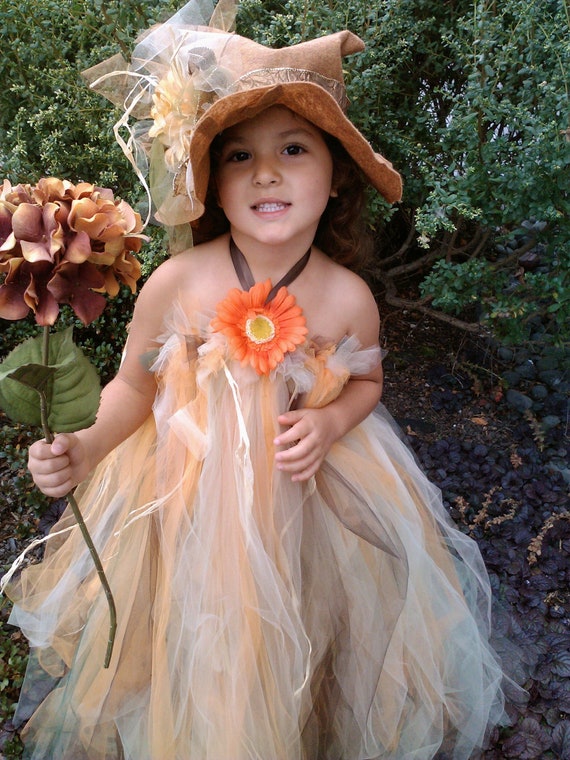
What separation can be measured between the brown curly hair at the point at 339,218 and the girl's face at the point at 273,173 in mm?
68

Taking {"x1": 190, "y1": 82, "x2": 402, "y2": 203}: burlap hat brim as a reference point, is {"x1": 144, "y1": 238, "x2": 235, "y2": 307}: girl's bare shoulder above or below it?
below

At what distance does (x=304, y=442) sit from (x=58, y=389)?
0.52m

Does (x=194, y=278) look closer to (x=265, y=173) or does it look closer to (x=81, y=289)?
Result: (x=265, y=173)

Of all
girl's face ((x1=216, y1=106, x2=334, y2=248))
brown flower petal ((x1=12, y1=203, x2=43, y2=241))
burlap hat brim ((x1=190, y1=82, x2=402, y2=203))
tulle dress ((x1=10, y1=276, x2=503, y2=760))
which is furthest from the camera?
tulle dress ((x1=10, y1=276, x2=503, y2=760))

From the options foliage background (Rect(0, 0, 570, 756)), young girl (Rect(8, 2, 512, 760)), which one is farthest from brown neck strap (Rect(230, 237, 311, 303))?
foliage background (Rect(0, 0, 570, 756))

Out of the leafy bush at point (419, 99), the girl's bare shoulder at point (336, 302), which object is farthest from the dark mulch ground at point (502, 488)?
the girl's bare shoulder at point (336, 302)

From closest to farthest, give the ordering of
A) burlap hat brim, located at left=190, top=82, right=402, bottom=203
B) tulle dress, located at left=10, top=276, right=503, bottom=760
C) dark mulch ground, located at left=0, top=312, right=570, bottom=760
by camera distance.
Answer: burlap hat brim, located at left=190, top=82, right=402, bottom=203 → tulle dress, located at left=10, top=276, right=503, bottom=760 → dark mulch ground, located at left=0, top=312, right=570, bottom=760

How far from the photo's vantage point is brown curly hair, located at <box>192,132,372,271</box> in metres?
1.27

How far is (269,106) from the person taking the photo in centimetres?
107

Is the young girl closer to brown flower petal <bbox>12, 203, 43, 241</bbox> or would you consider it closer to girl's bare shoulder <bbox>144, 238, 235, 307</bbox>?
girl's bare shoulder <bbox>144, 238, 235, 307</bbox>

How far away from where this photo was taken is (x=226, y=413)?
1.22 m

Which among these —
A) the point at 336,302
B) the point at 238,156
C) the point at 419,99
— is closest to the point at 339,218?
the point at 336,302

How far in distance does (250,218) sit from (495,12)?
3.88 feet

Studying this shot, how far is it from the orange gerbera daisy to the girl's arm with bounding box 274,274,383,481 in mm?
125
